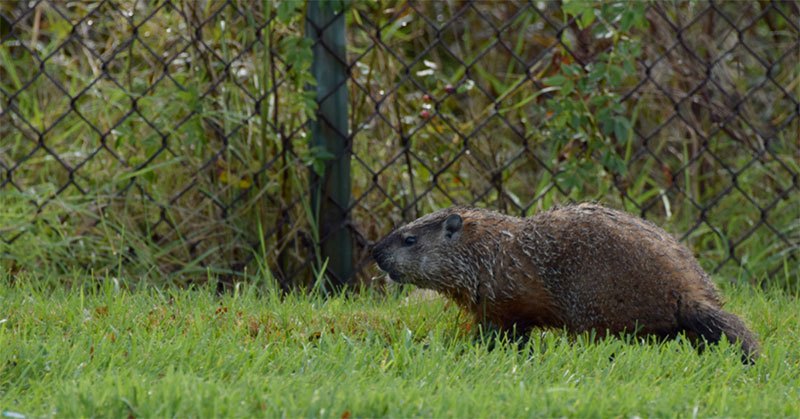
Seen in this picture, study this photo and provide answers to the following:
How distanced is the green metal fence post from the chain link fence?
0.8 inches

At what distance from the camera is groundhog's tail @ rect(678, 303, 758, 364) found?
435 cm

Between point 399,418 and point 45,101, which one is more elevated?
point 45,101

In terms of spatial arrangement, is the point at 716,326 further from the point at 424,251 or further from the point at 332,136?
the point at 332,136

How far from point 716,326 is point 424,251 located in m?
1.18

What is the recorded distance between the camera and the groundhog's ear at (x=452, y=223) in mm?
4954

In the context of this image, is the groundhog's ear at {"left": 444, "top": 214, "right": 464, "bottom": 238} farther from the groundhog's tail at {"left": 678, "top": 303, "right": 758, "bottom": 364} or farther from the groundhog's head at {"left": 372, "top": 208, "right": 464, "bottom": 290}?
the groundhog's tail at {"left": 678, "top": 303, "right": 758, "bottom": 364}

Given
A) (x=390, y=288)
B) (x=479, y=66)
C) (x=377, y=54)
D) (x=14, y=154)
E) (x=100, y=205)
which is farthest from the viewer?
(x=479, y=66)

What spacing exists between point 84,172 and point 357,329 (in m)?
2.27

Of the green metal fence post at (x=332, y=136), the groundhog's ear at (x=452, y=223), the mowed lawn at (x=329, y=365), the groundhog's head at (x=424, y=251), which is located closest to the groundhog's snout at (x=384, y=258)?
the groundhog's head at (x=424, y=251)

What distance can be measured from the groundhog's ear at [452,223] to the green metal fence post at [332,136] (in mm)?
865

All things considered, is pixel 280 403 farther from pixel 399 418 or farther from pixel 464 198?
pixel 464 198

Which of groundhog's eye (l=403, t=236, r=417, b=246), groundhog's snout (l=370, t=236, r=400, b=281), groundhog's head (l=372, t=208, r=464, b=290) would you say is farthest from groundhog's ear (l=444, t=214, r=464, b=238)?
groundhog's snout (l=370, t=236, r=400, b=281)

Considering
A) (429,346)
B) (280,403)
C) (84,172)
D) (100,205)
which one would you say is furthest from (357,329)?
(84,172)

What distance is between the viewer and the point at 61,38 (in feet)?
23.5
